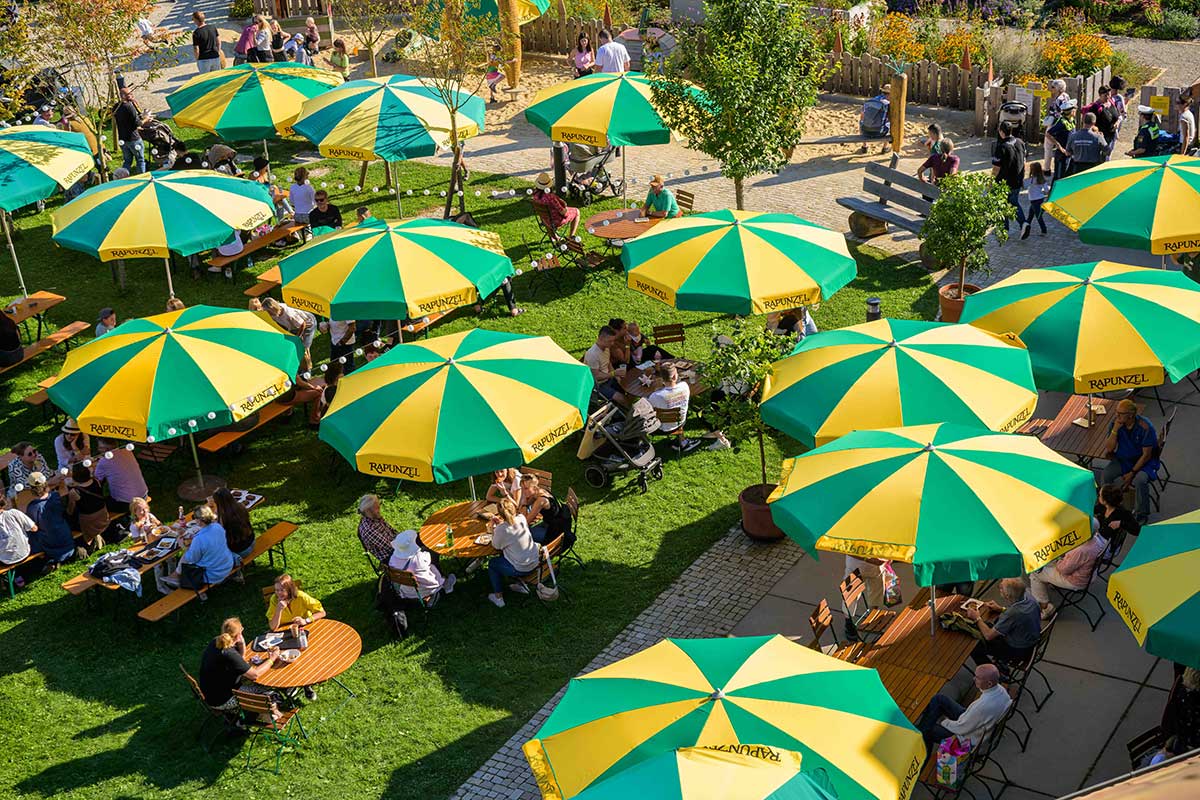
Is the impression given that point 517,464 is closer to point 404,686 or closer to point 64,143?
point 404,686

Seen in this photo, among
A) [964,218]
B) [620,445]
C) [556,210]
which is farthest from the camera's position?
[556,210]

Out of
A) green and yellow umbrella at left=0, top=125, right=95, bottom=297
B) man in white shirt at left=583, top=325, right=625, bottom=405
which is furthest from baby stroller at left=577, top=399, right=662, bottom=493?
green and yellow umbrella at left=0, top=125, right=95, bottom=297

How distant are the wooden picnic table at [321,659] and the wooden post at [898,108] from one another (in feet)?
52.7

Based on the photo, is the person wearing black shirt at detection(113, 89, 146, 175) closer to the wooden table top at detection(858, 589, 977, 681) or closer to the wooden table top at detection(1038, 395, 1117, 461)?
the wooden table top at detection(1038, 395, 1117, 461)

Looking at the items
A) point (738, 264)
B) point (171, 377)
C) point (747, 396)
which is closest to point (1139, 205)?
point (738, 264)

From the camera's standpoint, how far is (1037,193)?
71.4 feet

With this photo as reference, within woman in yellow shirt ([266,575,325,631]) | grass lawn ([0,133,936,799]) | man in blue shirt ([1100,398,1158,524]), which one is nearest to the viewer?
grass lawn ([0,133,936,799])

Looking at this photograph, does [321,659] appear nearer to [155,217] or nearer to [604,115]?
[155,217]

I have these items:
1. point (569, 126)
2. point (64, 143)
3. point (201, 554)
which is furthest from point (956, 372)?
point (64, 143)

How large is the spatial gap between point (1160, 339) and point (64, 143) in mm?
16305

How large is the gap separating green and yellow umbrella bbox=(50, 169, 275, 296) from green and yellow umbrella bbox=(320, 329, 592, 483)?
15.9 ft

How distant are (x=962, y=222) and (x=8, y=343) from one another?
13.5 meters

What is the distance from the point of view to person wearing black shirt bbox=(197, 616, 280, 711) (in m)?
11.6

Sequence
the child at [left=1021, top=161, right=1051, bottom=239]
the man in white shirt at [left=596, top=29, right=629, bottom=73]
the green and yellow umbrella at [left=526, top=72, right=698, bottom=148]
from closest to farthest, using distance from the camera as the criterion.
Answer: the green and yellow umbrella at [left=526, top=72, right=698, bottom=148] < the child at [left=1021, top=161, right=1051, bottom=239] < the man in white shirt at [left=596, top=29, right=629, bottom=73]
